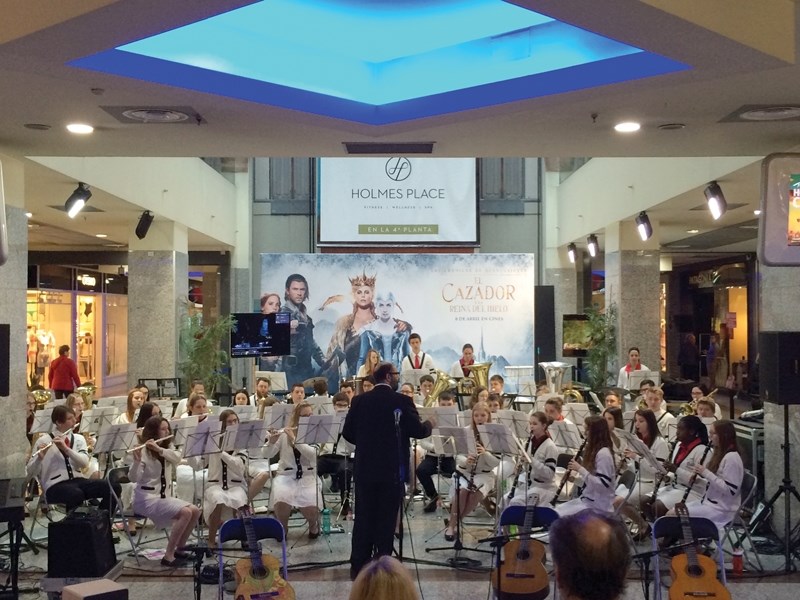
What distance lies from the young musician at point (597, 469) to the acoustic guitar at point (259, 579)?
2.70m

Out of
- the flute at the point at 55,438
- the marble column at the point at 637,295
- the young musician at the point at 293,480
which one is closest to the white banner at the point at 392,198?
the marble column at the point at 637,295

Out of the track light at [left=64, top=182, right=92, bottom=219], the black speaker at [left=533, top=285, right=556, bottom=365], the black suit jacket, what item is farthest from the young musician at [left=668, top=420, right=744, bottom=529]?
the black speaker at [left=533, top=285, right=556, bottom=365]

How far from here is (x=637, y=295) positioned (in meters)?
15.6

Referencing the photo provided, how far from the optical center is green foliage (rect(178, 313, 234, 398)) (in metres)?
16.0

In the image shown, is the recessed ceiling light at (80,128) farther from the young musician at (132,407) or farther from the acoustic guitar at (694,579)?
the acoustic guitar at (694,579)

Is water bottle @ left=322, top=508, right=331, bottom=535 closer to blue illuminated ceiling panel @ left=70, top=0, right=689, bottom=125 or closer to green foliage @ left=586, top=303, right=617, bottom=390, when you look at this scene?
blue illuminated ceiling panel @ left=70, top=0, right=689, bottom=125

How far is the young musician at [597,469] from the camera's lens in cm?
779

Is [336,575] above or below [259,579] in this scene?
below

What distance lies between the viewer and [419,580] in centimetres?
754

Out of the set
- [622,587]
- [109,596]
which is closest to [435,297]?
[109,596]

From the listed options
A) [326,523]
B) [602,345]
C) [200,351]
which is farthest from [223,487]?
[602,345]

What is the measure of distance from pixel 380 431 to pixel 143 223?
27.2ft

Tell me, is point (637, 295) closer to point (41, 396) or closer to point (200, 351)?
point (200, 351)

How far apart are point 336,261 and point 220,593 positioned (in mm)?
12812
